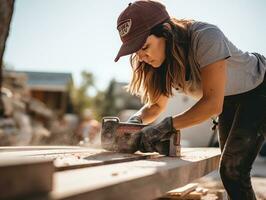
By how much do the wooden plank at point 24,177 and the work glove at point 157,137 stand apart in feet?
4.86

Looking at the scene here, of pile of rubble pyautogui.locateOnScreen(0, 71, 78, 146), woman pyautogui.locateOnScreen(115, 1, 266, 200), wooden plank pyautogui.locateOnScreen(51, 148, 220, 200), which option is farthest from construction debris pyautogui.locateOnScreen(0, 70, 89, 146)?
wooden plank pyautogui.locateOnScreen(51, 148, 220, 200)

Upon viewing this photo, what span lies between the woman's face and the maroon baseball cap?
0.07 m

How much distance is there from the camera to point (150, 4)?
244 cm

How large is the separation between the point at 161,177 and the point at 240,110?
1102 millimetres

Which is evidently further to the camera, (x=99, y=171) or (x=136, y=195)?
(x=99, y=171)

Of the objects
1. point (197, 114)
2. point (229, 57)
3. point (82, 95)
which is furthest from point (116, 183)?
point (82, 95)

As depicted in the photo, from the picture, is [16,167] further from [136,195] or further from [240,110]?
[240,110]

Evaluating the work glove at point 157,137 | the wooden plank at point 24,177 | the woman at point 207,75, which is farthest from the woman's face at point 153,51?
the wooden plank at point 24,177

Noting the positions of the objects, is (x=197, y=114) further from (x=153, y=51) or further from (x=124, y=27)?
(x=124, y=27)

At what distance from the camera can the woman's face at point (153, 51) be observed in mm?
2388

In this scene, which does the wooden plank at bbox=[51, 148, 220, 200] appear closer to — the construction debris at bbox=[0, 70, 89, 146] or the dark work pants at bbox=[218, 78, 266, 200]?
the dark work pants at bbox=[218, 78, 266, 200]

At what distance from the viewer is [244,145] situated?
232 centimetres

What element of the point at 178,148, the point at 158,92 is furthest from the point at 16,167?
the point at 158,92

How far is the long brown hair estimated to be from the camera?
2.40 meters
